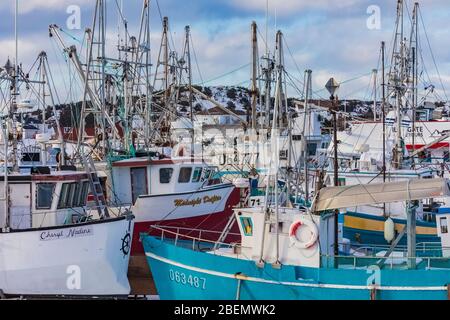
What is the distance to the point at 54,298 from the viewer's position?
1473 cm

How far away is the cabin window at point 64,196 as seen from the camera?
16.4 meters

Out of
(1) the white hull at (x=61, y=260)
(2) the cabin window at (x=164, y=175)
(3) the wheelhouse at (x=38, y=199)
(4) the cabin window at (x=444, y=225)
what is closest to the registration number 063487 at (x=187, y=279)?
(1) the white hull at (x=61, y=260)

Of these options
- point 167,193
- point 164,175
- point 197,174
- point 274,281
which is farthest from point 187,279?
point 197,174

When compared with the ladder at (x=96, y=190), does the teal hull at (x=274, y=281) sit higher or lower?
lower

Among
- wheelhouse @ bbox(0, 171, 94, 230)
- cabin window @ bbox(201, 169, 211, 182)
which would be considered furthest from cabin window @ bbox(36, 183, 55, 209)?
cabin window @ bbox(201, 169, 211, 182)

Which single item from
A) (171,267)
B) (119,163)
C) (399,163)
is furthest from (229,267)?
(399,163)

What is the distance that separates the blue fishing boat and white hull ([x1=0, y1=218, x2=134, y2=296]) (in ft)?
5.89

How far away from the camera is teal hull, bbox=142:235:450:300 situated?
44.1 feet

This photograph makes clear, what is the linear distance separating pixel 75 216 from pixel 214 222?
24.3 ft

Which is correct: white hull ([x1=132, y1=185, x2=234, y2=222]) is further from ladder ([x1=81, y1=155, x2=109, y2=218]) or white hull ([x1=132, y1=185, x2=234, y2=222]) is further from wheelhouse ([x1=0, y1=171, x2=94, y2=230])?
wheelhouse ([x1=0, y1=171, x2=94, y2=230])

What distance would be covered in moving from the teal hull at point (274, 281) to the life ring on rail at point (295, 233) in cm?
49

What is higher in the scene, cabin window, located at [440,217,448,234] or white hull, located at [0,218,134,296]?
cabin window, located at [440,217,448,234]

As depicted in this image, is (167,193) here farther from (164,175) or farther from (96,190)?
(96,190)

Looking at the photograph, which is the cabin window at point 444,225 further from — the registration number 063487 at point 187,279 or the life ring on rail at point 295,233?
the registration number 063487 at point 187,279
